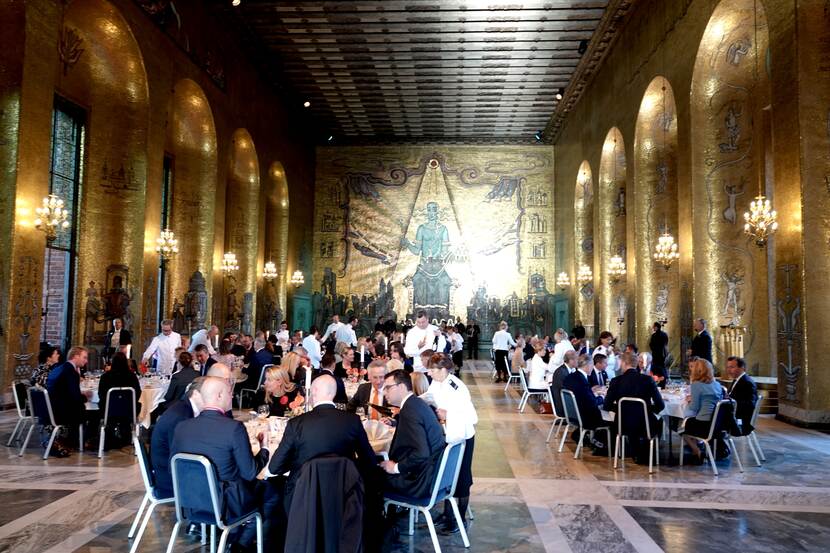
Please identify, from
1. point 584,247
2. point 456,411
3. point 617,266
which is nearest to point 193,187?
point 617,266

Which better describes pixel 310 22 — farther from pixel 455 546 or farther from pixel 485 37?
pixel 455 546

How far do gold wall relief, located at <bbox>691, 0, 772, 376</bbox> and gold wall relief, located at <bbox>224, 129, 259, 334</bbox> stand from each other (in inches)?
491

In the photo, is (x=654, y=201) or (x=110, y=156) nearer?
(x=110, y=156)

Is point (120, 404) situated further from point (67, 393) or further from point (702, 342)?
point (702, 342)

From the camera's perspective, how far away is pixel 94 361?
11688 millimetres

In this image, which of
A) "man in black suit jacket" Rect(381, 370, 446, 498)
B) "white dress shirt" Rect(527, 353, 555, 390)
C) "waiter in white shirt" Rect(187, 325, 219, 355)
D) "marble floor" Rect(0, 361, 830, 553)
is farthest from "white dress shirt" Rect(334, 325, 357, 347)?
"man in black suit jacket" Rect(381, 370, 446, 498)

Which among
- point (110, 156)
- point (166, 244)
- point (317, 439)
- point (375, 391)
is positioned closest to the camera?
point (317, 439)

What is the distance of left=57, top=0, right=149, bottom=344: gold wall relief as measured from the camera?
38.4 ft

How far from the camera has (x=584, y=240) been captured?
70.8ft

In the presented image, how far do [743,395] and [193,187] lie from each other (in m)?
13.5

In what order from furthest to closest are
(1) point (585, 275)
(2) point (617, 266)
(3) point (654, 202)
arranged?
(1) point (585, 275) → (2) point (617, 266) → (3) point (654, 202)

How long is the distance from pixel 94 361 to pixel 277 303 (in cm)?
998

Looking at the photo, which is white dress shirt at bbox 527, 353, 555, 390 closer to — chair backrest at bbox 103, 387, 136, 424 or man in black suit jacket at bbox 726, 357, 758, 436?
man in black suit jacket at bbox 726, 357, 758, 436

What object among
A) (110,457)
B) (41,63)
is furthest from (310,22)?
(110,457)
